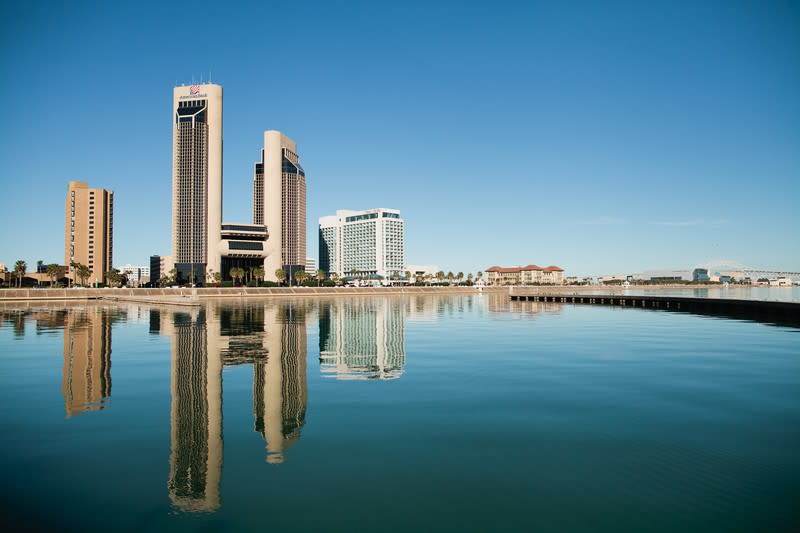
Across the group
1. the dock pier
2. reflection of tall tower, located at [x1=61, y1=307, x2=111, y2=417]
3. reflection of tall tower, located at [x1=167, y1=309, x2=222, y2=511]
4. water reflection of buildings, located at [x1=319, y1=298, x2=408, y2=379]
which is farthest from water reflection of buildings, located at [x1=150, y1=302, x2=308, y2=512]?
the dock pier

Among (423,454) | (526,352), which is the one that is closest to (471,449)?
(423,454)

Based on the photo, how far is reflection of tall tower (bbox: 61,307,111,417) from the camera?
58.1 feet

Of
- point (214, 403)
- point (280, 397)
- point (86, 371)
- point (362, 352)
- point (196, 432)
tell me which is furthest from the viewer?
point (362, 352)

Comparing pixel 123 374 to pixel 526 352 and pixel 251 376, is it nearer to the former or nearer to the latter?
pixel 251 376

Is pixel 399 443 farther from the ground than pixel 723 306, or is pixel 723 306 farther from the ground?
pixel 723 306

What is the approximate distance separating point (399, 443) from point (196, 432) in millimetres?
5612

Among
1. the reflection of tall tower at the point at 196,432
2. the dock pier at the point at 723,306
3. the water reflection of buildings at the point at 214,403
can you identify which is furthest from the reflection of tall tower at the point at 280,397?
the dock pier at the point at 723,306

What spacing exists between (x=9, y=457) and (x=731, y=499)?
1551 cm

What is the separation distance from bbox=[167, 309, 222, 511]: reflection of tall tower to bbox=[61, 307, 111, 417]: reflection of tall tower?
8.49ft

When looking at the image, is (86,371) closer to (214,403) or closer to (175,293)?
(214,403)

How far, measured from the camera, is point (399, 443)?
13016 millimetres

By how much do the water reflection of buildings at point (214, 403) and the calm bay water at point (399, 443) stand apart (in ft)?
0.27

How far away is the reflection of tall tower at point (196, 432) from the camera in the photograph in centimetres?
1008

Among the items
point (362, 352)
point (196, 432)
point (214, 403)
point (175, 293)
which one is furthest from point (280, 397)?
point (175, 293)
